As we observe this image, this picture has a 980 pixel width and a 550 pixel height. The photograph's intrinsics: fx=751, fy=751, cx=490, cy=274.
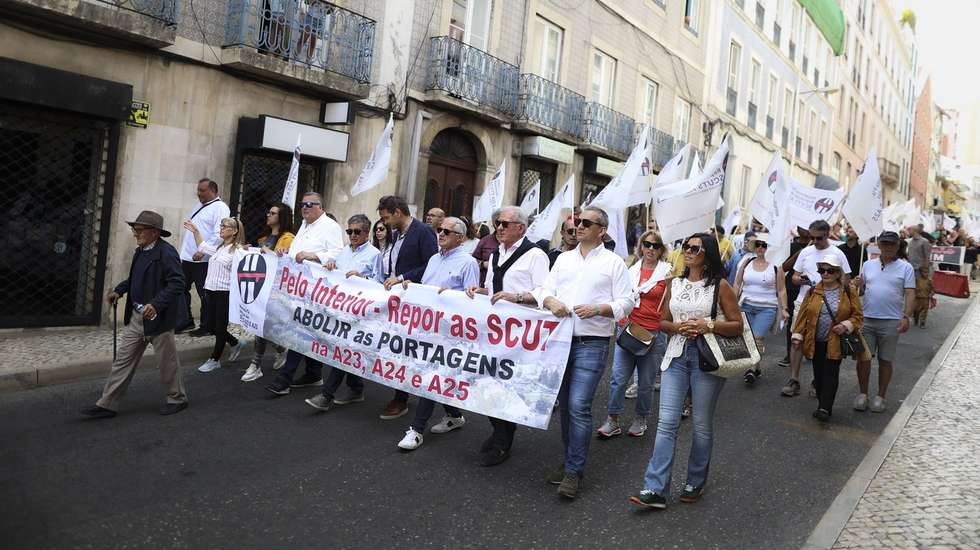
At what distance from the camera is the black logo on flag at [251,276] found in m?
7.05

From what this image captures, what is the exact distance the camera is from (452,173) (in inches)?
602

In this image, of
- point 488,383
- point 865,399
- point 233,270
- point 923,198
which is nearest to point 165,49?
point 233,270

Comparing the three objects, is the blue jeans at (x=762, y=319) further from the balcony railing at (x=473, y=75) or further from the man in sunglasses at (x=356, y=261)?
the balcony railing at (x=473, y=75)

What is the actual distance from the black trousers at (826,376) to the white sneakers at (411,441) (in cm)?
376

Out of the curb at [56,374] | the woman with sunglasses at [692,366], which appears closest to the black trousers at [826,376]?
the woman with sunglasses at [692,366]

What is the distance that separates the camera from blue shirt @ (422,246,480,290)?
5688 mm

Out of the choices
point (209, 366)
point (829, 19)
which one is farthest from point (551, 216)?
point (829, 19)

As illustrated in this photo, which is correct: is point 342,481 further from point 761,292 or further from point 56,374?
point 761,292

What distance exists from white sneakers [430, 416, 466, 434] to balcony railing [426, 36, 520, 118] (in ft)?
29.5

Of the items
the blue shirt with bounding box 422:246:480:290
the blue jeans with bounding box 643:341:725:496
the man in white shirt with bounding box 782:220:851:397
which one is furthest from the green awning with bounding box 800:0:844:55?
the blue jeans with bounding box 643:341:725:496

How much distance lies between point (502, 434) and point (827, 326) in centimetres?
341

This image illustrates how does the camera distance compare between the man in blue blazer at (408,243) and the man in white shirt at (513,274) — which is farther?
the man in blue blazer at (408,243)

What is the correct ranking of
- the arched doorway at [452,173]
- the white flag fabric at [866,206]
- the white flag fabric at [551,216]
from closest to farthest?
the white flag fabric at [866,206] → the white flag fabric at [551,216] → the arched doorway at [452,173]

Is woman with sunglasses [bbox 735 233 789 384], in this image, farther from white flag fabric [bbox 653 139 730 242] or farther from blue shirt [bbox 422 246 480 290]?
blue shirt [bbox 422 246 480 290]
